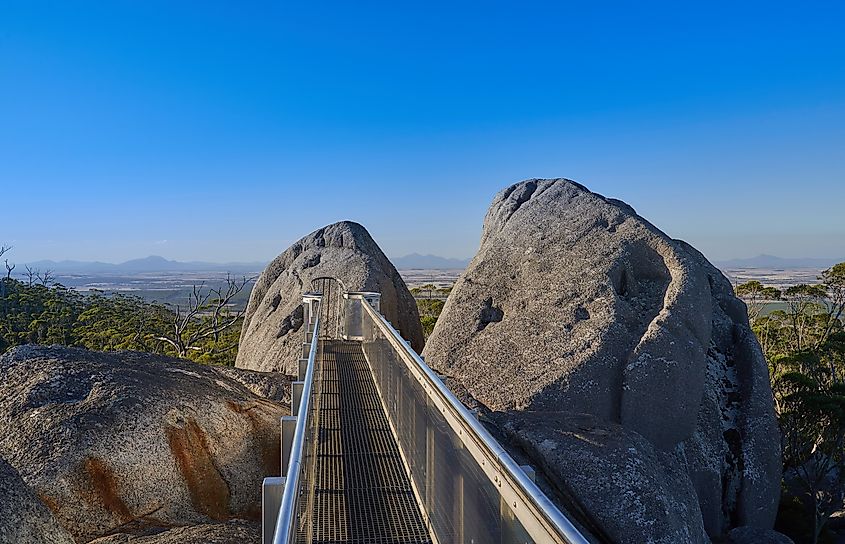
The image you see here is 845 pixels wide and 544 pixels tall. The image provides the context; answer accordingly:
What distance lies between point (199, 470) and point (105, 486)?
1.19 metres

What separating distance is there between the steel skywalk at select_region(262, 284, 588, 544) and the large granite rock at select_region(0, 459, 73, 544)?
2.11m

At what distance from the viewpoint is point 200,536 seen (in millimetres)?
6031

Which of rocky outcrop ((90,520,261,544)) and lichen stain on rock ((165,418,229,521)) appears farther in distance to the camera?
lichen stain on rock ((165,418,229,521))

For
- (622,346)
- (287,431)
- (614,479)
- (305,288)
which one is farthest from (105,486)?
(305,288)

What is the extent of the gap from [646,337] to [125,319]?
2125 inches

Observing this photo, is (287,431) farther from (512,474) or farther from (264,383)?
(264,383)

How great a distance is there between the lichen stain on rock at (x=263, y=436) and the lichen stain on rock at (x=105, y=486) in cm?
213

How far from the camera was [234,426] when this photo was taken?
8.79 metres

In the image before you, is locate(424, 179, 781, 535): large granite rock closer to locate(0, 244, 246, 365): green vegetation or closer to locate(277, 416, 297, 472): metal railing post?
locate(277, 416, 297, 472): metal railing post

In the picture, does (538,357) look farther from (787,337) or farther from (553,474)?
(787,337)

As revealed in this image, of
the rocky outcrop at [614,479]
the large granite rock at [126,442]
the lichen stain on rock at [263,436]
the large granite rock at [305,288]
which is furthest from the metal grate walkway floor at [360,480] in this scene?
the large granite rock at [305,288]

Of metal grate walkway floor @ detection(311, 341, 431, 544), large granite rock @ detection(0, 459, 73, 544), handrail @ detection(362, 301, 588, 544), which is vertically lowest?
metal grate walkway floor @ detection(311, 341, 431, 544)

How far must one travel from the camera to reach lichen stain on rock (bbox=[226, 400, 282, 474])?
8.94 m

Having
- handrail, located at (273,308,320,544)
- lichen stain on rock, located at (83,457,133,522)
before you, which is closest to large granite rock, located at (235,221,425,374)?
lichen stain on rock, located at (83,457,133,522)
